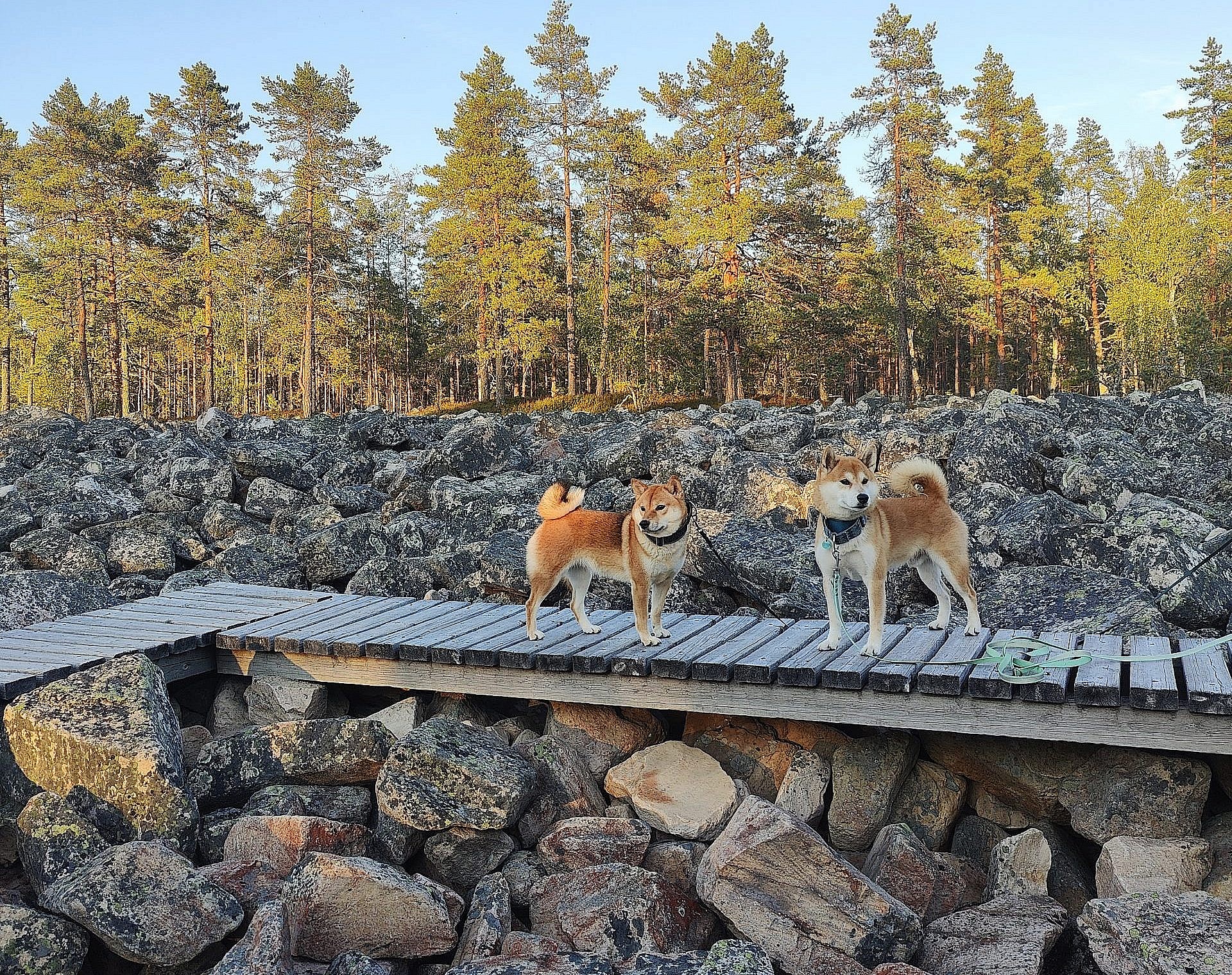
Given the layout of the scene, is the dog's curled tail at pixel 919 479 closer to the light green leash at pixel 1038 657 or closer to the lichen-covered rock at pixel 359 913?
the light green leash at pixel 1038 657

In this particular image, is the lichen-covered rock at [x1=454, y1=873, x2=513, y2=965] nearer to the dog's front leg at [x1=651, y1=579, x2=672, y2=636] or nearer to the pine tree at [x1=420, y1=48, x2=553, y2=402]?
the dog's front leg at [x1=651, y1=579, x2=672, y2=636]

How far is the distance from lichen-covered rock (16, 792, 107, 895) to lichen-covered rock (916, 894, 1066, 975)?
3818 millimetres

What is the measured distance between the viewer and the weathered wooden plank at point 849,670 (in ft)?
16.9

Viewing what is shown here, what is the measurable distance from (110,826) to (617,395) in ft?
121

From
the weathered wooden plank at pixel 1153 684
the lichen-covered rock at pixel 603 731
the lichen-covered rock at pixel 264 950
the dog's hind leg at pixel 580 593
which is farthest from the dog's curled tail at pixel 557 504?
the weathered wooden plank at pixel 1153 684

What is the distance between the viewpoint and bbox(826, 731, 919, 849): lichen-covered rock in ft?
17.7

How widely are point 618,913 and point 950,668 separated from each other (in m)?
2.09

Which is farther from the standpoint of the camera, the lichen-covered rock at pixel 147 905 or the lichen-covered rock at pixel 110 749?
the lichen-covered rock at pixel 110 749

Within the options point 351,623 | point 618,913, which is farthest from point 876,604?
point 351,623

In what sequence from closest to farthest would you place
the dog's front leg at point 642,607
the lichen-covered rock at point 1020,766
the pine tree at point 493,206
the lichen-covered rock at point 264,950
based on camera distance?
the lichen-covered rock at point 264,950
the lichen-covered rock at point 1020,766
the dog's front leg at point 642,607
the pine tree at point 493,206

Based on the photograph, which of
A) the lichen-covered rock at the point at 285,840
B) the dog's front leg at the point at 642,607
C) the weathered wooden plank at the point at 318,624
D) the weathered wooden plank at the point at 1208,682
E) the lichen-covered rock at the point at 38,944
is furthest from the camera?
the weathered wooden plank at the point at 318,624

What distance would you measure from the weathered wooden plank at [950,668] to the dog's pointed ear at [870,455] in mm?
1085

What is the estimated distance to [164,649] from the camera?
20.9 feet

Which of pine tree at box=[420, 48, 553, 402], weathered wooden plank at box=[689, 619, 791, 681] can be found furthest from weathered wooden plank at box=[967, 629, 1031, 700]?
pine tree at box=[420, 48, 553, 402]
